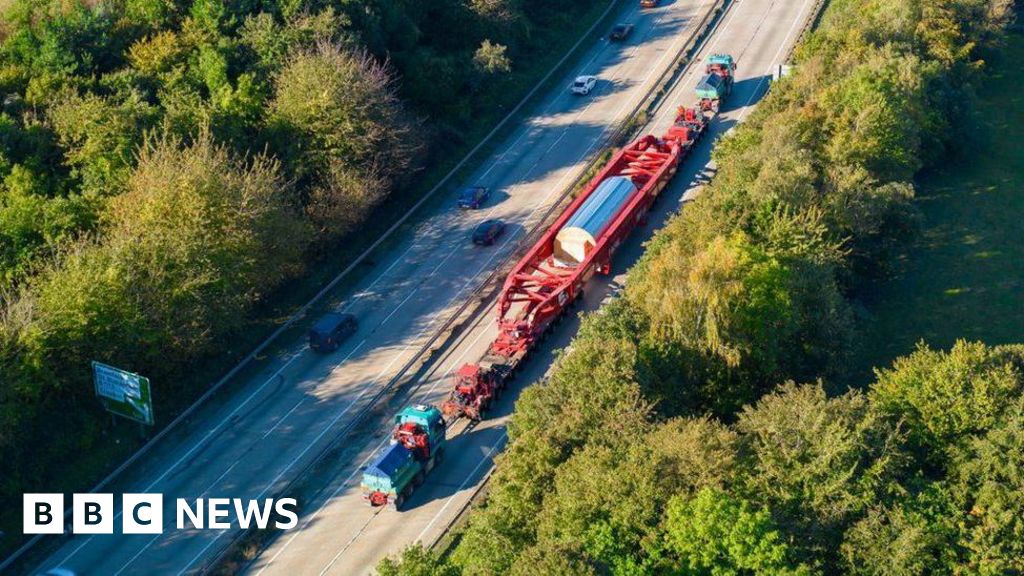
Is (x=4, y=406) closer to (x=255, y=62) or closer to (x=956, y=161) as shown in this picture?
(x=255, y=62)

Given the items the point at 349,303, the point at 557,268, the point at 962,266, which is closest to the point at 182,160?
the point at 349,303

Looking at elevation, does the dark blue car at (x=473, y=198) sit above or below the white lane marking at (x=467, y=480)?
above

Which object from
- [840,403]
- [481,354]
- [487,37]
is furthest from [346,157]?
[840,403]

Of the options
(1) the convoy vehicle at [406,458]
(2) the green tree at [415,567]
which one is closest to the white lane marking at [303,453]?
(1) the convoy vehicle at [406,458]

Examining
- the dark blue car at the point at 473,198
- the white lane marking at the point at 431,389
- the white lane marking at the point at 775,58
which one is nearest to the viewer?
the white lane marking at the point at 431,389

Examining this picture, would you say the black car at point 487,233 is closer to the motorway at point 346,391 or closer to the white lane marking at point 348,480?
the motorway at point 346,391

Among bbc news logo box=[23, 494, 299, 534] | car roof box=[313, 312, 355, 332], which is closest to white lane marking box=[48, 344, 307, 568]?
bbc news logo box=[23, 494, 299, 534]

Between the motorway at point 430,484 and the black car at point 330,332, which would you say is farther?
the black car at point 330,332
